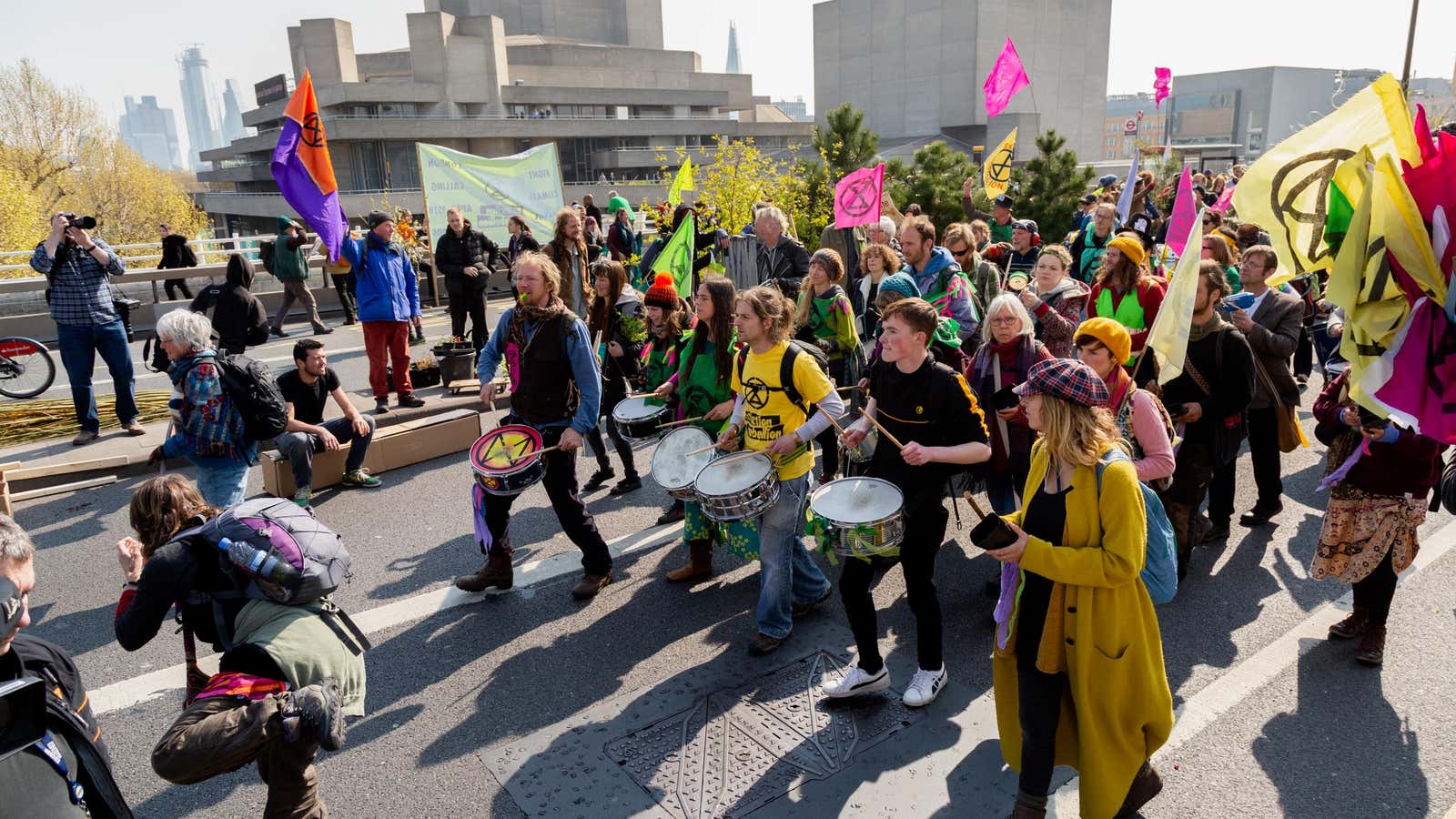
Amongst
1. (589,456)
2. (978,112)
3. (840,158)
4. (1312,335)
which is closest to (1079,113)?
(978,112)

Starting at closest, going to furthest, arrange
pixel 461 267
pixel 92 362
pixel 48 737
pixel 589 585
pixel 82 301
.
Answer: pixel 48 737
pixel 589 585
pixel 82 301
pixel 92 362
pixel 461 267

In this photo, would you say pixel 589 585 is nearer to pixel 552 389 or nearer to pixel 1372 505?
pixel 552 389

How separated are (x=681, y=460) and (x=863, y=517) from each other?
1.57 meters

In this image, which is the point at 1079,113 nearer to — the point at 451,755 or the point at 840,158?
the point at 840,158

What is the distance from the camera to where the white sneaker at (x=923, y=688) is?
437 cm

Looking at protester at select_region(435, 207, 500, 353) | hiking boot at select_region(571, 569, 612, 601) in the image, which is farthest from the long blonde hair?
protester at select_region(435, 207, 500, 353)

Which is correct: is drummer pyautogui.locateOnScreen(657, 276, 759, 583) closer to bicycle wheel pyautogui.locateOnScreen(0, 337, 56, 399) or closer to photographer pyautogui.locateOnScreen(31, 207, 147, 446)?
photographer pyautogui.locateOnScreen(31, 207, 147, 446)

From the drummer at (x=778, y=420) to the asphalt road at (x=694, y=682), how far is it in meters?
0.33

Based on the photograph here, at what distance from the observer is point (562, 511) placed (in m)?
5.62

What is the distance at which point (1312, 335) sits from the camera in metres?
9.91

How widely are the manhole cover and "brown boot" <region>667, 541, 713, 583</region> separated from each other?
1.23m

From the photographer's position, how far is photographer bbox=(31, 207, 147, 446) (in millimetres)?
8016

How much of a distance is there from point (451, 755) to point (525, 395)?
2131mm

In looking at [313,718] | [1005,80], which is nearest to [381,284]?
[313,718]
